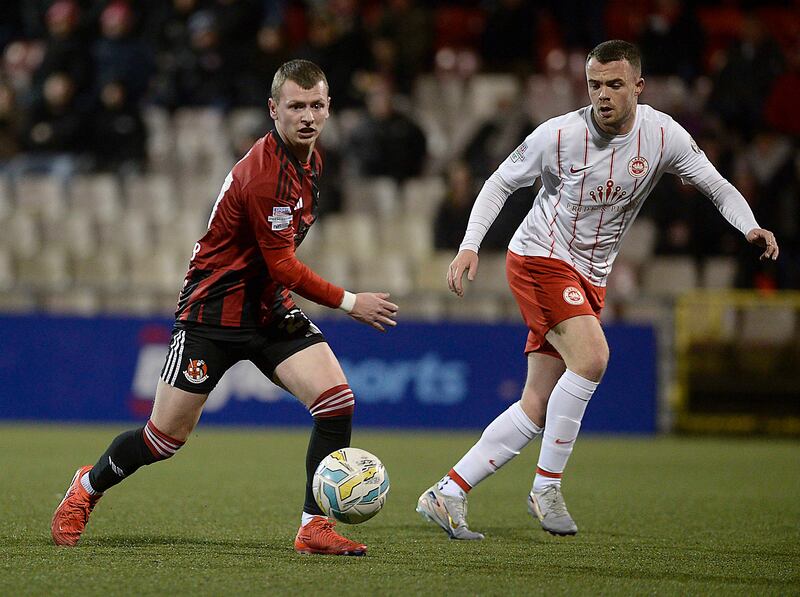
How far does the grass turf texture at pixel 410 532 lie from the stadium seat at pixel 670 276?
2.95 m

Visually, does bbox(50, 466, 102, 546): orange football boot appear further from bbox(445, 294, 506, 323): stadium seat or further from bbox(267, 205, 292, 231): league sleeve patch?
bbox(445, 294, 506, 323): stadium seat

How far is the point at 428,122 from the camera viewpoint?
49.2 ft

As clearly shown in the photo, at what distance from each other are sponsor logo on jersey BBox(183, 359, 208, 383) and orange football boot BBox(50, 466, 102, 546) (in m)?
0.73

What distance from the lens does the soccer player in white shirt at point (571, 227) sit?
5.69m

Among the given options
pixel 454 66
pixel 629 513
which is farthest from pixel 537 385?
pixel 454 66

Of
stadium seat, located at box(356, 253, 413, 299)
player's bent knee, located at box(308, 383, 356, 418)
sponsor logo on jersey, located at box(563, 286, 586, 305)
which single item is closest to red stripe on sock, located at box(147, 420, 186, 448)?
player's bent knee, located at box(308, 383, 356, 418)

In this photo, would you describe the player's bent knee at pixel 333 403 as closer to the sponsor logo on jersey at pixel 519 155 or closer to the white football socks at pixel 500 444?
the white football socks at pixel 500 444

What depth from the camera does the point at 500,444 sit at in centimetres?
596

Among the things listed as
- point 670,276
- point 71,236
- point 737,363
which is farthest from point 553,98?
point 71,236

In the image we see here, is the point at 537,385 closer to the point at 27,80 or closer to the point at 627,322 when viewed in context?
the point at 627,322

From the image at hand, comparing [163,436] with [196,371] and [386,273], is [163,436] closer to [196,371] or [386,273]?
[196,371]

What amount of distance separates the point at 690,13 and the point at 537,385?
32.4 ft

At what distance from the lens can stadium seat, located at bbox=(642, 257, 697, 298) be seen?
12.9 metres

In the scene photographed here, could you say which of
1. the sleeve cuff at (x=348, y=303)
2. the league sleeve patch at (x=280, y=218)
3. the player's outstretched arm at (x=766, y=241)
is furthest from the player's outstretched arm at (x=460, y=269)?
Answer: the player's outstretched arm at (x=766, y=241)
